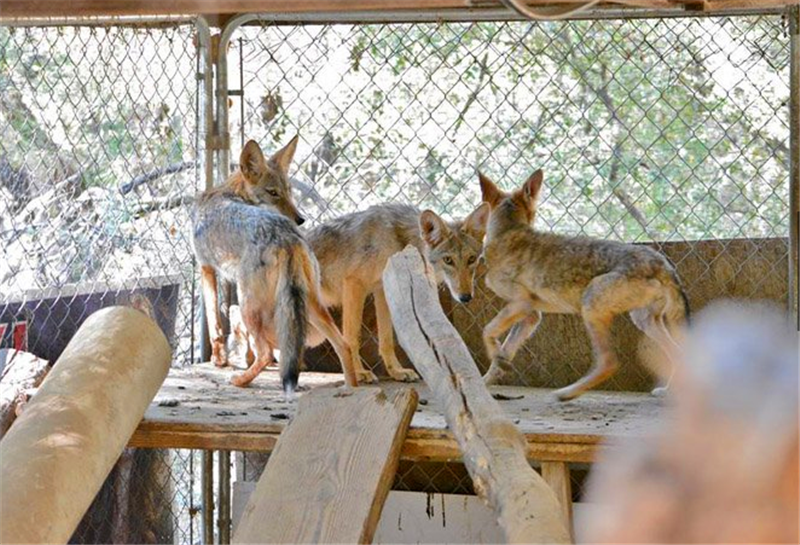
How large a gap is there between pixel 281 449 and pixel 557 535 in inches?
49.5

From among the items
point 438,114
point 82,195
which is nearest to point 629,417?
point 82,195

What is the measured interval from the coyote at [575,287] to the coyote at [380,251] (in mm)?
141

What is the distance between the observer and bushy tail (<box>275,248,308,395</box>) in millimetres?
5078

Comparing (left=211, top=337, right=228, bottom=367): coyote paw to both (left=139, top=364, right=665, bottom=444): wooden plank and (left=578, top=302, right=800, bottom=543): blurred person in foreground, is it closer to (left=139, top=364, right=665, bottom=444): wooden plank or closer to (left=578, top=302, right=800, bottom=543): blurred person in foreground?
(left=139, top=364, right=665, bottom=444): wooden plank

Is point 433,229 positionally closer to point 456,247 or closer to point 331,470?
point 456,247

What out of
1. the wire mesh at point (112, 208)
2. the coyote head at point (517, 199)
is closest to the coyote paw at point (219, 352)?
the wire mesh at point (112, 208)

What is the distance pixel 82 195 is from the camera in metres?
7.48

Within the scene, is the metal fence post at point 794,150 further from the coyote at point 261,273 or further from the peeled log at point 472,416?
the coyote at point 261,273

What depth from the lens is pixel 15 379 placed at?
204 inches

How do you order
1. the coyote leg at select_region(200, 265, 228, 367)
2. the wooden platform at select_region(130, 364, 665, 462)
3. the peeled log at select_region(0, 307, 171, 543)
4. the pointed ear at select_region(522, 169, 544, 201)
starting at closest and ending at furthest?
the peeled log at select_region(0, 307, 171, 543) → the wooden platform at select_region(130, 364, 665, 462) → the coyote leg at select_region(200, 265, 228, 367) → the pointed ear at select_region(522, 169, 544, 201)

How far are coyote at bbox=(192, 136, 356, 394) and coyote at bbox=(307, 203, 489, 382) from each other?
38cm

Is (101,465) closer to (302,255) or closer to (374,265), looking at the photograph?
(302,255)

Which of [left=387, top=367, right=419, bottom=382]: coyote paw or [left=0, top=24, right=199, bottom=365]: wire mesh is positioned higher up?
[left=0, top=24, right=199, bottom=365]: wire mesh

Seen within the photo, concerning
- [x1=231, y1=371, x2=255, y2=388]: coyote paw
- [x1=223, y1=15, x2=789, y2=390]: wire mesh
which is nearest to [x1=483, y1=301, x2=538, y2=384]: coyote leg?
[x1=231, y1=371, x2=255, y2=388]: coyote paw
